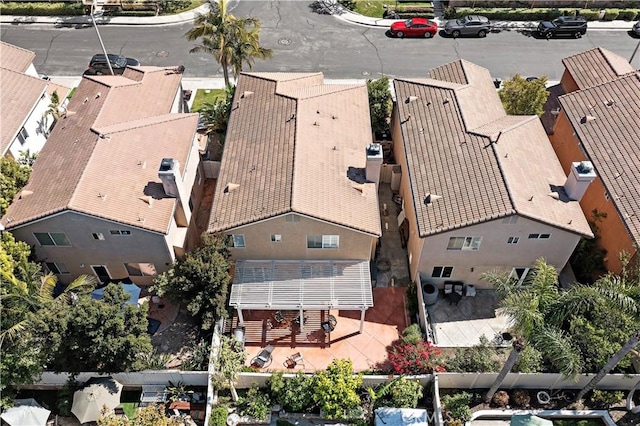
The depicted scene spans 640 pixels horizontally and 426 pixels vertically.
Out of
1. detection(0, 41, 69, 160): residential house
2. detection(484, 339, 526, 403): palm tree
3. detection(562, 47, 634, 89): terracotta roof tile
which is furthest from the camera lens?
detection(562, 47, 634, 89): terracotta roof tile

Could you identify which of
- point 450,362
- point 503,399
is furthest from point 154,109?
point 503,399

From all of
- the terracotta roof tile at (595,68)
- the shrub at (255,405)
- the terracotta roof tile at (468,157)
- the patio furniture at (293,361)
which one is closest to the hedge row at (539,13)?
the terracotta roof tile at (595,68)

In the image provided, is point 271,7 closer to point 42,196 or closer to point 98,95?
point 98,95

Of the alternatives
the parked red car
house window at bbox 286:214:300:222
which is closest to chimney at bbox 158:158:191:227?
house window at bbox 286:214:300:222

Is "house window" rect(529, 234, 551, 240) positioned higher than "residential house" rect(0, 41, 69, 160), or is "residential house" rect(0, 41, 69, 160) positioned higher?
"house window" rect(529, 234, 551, 240)

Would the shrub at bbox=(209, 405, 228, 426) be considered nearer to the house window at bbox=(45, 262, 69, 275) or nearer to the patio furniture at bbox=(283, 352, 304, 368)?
the patio furniture at bbox=(283, 352, 304, 368)

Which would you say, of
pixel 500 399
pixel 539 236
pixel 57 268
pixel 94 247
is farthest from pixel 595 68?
pixel 57 268

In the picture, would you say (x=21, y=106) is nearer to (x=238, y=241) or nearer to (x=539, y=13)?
(x=238, y=241)
